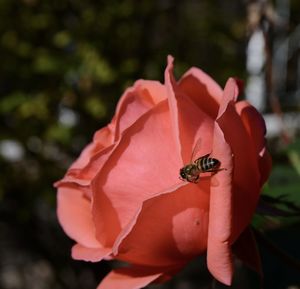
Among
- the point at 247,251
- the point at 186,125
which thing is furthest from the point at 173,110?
the point at 247,251

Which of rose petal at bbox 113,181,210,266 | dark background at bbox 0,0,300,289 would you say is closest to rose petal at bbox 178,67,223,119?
rose petal at bbox 113,181,210,266

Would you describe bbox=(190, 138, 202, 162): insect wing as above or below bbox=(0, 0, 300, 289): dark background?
above

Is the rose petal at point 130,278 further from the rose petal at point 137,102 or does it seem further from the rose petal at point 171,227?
the rose petal at point 137,102

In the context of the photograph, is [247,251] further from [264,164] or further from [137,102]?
[137,102]

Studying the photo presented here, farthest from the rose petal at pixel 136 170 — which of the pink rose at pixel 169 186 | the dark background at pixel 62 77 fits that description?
the dark background at pixel 62 77

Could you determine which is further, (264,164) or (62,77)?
(62,77)

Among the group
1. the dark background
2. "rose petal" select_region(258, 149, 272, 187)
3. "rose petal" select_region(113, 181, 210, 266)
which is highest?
"rose petal" select_region(258, 149, 272, 187)

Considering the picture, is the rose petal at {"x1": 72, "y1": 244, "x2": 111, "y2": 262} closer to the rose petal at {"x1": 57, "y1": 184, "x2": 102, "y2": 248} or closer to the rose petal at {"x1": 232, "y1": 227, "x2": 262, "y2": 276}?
the rose petal at {"x1": 57, "y1": 184, "x2": 102, "y2": 248}
